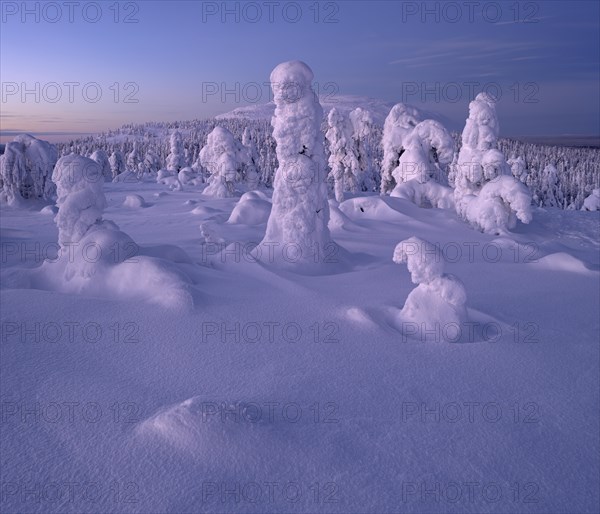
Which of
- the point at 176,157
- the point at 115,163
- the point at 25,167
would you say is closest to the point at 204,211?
the point at 25,167

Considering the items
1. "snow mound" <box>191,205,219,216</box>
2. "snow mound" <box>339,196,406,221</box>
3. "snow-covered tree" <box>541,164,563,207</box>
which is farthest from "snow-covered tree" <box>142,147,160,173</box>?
"snow-covered tree" <box>541,164,563,207</box>

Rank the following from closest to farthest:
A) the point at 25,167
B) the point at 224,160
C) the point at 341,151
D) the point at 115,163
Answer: the point at 25,167, the point at 341,151, the point at 224,160, the point at 115,163

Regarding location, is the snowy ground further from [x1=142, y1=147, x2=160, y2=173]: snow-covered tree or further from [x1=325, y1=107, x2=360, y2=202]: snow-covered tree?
[x1=142, y1=147, x2=160, y2=173]: snow-covered tree

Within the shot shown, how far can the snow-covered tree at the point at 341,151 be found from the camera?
3061cm

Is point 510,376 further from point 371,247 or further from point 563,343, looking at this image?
point 371,247

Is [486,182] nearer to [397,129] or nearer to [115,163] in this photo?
[397,129]

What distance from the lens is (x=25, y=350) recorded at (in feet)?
18.8

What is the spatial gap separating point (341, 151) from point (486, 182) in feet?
45.3

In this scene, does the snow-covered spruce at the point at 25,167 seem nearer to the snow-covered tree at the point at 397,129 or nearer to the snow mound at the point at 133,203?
the snow mound at the point at 133,203

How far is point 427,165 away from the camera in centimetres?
2456

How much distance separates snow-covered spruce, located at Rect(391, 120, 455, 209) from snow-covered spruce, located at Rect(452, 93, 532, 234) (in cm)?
234

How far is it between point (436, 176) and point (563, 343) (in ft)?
67.1

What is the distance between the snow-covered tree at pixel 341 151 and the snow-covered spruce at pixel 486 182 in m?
10.9

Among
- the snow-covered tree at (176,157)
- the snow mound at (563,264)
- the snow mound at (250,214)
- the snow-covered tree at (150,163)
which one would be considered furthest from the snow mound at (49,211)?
the snow-covered tree at (150,163)
